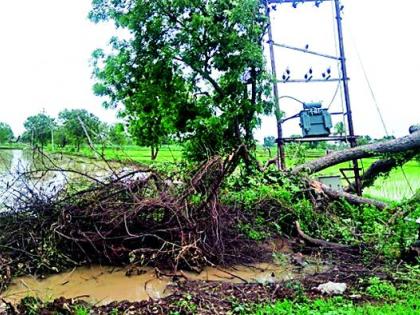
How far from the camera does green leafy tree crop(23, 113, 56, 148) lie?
5.46 meters

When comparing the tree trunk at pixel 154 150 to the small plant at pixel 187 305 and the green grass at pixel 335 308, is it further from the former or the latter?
the green grass at pixel 335 308

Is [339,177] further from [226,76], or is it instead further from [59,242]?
[59,242]

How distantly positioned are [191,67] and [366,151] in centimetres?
386

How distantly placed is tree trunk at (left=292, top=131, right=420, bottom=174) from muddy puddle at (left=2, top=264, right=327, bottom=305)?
3.01 meters

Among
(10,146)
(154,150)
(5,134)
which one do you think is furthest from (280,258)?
(154,150)

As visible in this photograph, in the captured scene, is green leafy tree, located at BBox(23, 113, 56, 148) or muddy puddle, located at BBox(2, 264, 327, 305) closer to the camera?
muddy puddle, located at BBox(2, 264, 327, 305)

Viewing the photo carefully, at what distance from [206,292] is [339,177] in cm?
529

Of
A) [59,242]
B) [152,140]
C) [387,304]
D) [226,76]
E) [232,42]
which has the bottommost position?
[387,304]

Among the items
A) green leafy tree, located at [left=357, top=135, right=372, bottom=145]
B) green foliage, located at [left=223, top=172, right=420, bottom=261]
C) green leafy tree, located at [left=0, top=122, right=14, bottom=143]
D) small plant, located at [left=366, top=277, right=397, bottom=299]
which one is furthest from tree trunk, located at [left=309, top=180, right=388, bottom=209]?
green leafy tree, located at [left=0, top=122, right=14, bottom=143]

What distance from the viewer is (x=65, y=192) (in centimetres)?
535

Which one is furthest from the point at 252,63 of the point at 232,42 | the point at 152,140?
the point at 152,140

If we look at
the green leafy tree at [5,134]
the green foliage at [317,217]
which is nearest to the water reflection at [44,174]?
the green leafy tree at [5,134]

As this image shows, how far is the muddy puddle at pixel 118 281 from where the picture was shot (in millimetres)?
4090

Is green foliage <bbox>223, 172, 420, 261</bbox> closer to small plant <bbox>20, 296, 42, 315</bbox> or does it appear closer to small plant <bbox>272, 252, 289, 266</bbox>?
small plant <bbox>272, 252, 289, 266</bbox>
